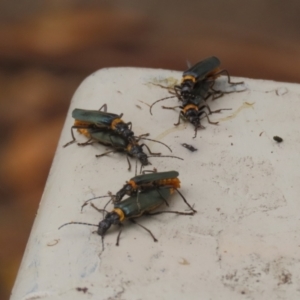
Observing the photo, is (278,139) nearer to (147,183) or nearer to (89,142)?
(147,183)

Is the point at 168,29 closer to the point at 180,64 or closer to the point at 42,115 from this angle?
the point at 180,64

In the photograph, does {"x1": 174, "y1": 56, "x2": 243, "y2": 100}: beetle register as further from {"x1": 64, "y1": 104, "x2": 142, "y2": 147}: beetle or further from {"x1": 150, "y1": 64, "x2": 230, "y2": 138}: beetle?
{"x1": 64, "y1": 104, "x2": 142, "y2": 147}: beetle

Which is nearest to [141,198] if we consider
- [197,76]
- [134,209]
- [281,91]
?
[134,209]

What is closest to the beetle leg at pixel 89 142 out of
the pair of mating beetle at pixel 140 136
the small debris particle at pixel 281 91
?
the pair of mating beetle at pixel 140 136

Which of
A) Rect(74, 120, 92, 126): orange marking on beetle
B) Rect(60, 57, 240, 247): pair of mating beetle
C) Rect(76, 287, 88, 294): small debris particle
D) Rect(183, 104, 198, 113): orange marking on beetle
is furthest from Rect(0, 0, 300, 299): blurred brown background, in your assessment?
Rect(76, 287, 88, 294): small debris particle

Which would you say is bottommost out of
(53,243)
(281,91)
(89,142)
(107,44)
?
(107,44)

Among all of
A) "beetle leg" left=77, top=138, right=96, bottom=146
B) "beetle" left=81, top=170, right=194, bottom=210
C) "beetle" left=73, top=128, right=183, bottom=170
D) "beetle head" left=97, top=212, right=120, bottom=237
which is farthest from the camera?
"beetle leg" left=77, top=138, right=96, bottom=146

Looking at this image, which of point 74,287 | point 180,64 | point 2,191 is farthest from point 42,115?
point 74,287
